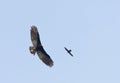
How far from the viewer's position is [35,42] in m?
88.6

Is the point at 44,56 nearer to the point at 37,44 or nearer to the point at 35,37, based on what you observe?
the point at 37,44

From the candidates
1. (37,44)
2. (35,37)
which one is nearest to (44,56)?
(37,44)

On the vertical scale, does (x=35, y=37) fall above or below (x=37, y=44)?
above

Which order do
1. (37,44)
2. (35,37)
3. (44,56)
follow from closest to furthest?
(37,44)
(35,37)
(44,56)

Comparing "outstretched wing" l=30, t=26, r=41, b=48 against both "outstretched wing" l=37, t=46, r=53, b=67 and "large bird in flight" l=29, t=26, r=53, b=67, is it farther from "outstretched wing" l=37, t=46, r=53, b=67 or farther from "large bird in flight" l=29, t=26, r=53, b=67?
"outstretched wing" l=37, t=46, r=53, b=67

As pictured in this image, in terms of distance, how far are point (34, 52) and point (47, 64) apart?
447cm

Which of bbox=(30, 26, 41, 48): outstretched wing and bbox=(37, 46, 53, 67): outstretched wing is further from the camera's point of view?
bbox=(37, 46, 53, 67): outstretched wing

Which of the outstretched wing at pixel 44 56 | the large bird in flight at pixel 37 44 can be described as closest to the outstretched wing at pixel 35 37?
the large bird in flight at pixel 37 44

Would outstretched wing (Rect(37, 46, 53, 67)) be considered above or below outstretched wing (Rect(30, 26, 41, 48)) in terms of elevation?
below

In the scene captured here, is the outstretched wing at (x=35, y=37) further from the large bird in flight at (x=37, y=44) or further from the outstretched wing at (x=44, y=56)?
the outstretched wing at (x=44, y=56)

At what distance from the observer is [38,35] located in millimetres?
89375

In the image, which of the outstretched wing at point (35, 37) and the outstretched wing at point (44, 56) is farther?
the outstretched wing at point (44, 56)

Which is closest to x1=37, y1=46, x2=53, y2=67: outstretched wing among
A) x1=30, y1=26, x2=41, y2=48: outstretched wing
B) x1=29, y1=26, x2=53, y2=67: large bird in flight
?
x1=29, y1=26, x2=53, y2=67: large bird in flight

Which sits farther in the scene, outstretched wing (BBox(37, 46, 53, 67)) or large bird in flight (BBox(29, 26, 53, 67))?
outstretched wing (BBox(37, 46, 53, 67))
